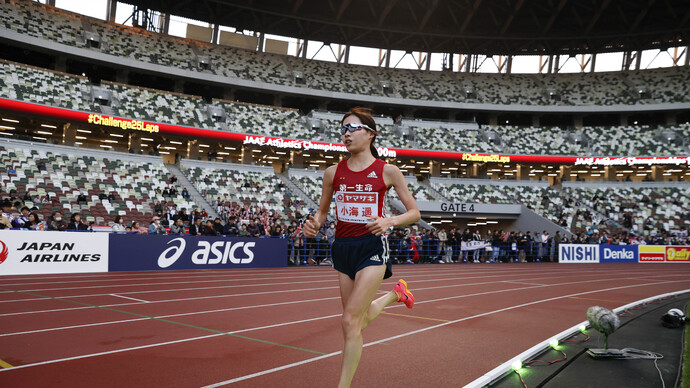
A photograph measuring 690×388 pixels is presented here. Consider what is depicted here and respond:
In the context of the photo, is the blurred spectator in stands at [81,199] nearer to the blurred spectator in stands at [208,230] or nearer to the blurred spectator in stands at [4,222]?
the blurred spectator in stands at [208,230]

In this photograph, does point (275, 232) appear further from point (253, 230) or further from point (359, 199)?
point (359, 199)

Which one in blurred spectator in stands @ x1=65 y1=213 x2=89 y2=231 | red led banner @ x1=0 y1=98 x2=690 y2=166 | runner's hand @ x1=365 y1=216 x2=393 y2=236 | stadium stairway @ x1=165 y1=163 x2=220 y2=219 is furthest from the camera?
red led banner @ x1=0 y1=98 x2=690 y2=166

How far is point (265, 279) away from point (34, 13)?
114 feet

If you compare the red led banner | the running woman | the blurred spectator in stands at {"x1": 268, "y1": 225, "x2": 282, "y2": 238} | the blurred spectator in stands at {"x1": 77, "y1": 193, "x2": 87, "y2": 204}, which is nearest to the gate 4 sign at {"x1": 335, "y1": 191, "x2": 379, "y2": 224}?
the running woman

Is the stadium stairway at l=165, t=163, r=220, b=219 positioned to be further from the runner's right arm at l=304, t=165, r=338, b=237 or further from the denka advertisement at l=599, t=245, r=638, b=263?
the runner's right arm at l=304, t=165, r=338, b=237

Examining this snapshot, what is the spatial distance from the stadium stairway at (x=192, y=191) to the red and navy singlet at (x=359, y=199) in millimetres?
22006

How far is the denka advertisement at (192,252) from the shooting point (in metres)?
13.7

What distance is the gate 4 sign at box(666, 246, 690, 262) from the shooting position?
2553 cm

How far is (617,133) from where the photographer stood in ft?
145

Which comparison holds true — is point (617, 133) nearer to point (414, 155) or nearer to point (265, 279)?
point (414, 155)

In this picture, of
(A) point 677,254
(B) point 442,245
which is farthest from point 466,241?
(A) point 677,254

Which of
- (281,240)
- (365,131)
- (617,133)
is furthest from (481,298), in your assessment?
(617,133)

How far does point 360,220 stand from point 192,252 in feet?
41.2

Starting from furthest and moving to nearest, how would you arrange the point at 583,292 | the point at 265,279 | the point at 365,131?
the point at 265,279 → the point at 583,292 → the point at 365,131
